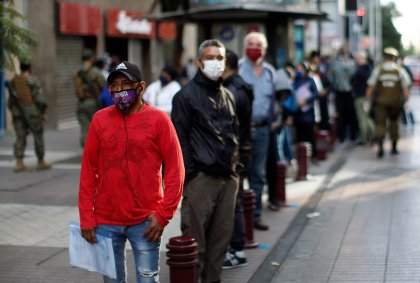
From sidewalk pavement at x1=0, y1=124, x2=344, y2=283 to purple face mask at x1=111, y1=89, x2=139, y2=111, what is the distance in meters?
2.51

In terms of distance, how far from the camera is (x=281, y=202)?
11.0 meters

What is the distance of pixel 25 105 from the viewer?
13219 mm

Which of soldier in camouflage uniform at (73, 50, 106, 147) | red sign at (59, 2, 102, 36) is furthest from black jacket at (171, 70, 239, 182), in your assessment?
red sign at (59, 2, 102, 36)

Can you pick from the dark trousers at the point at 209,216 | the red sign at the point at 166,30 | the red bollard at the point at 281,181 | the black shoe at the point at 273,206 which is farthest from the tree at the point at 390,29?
the dark trousers at the point at 209,216

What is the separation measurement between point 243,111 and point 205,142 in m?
1.04

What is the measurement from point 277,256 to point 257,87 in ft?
6.12

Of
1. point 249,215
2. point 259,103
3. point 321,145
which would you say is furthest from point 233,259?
point 321,145

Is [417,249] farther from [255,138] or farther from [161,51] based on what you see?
[161,51]

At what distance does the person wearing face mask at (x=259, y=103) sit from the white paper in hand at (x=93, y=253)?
13.8 feet

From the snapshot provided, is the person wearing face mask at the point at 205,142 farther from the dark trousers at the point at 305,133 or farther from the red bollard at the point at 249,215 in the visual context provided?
the dark trousers at the point at 305,133

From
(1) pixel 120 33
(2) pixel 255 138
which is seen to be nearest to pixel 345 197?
(2) pixel 255 138

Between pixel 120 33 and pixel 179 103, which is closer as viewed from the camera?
pixel 179 103

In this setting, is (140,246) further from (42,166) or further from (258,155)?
(42,166)

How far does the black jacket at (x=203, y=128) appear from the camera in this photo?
6.57 metres
